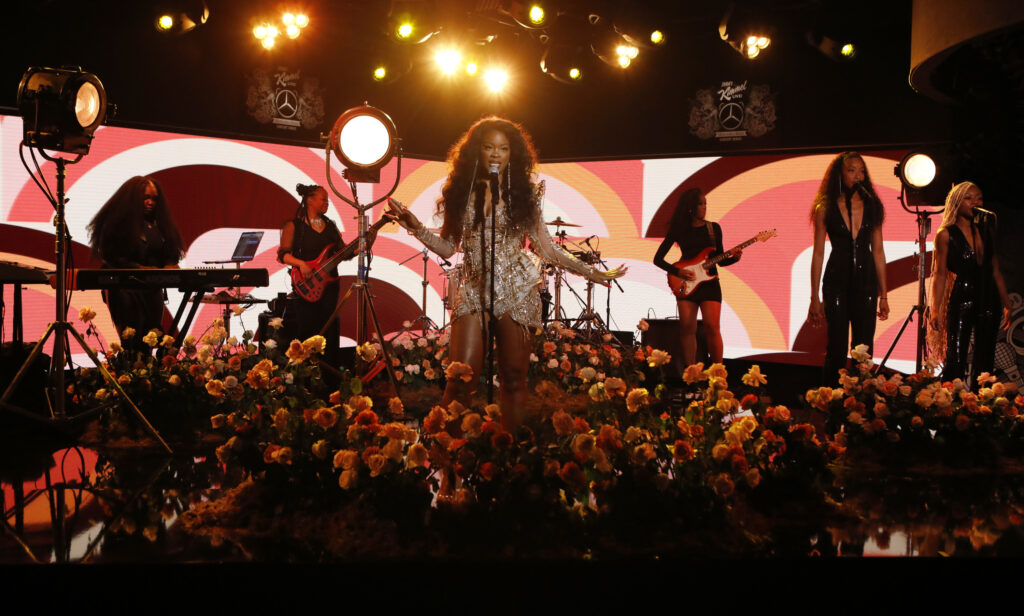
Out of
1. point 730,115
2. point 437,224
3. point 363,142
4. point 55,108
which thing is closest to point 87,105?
point 55,108

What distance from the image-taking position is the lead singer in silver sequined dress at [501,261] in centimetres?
340

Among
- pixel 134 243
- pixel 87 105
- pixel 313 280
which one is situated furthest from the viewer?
pixel 313 280

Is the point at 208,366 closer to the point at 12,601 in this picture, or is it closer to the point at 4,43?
the point at 12,601

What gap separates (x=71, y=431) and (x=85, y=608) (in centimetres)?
202

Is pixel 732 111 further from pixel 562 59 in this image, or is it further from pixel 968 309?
pixel 968 309

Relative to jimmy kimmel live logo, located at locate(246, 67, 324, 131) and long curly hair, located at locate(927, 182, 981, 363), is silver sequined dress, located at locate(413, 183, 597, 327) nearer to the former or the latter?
long curly hair, located at locate(927, 182, 981, 363)

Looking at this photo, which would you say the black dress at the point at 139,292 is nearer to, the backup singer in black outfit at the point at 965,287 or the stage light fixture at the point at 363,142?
the stage light fixture at the point at 363,142

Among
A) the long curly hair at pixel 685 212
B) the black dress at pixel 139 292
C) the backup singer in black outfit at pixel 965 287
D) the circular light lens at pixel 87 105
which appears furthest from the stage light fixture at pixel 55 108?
the backup singer in black outfit at pixel 965 287

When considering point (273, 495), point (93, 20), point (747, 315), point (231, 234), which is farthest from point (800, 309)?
point (93, 20)

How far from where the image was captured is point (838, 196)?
511cm

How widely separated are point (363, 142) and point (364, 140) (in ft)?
0.04

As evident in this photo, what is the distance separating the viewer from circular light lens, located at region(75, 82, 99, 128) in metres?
3.81

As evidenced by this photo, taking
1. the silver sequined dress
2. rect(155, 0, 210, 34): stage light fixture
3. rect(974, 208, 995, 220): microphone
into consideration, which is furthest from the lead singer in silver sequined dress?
rect(155, 0, 210, 34): stage light fixture

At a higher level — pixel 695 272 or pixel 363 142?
pixel 363 142
